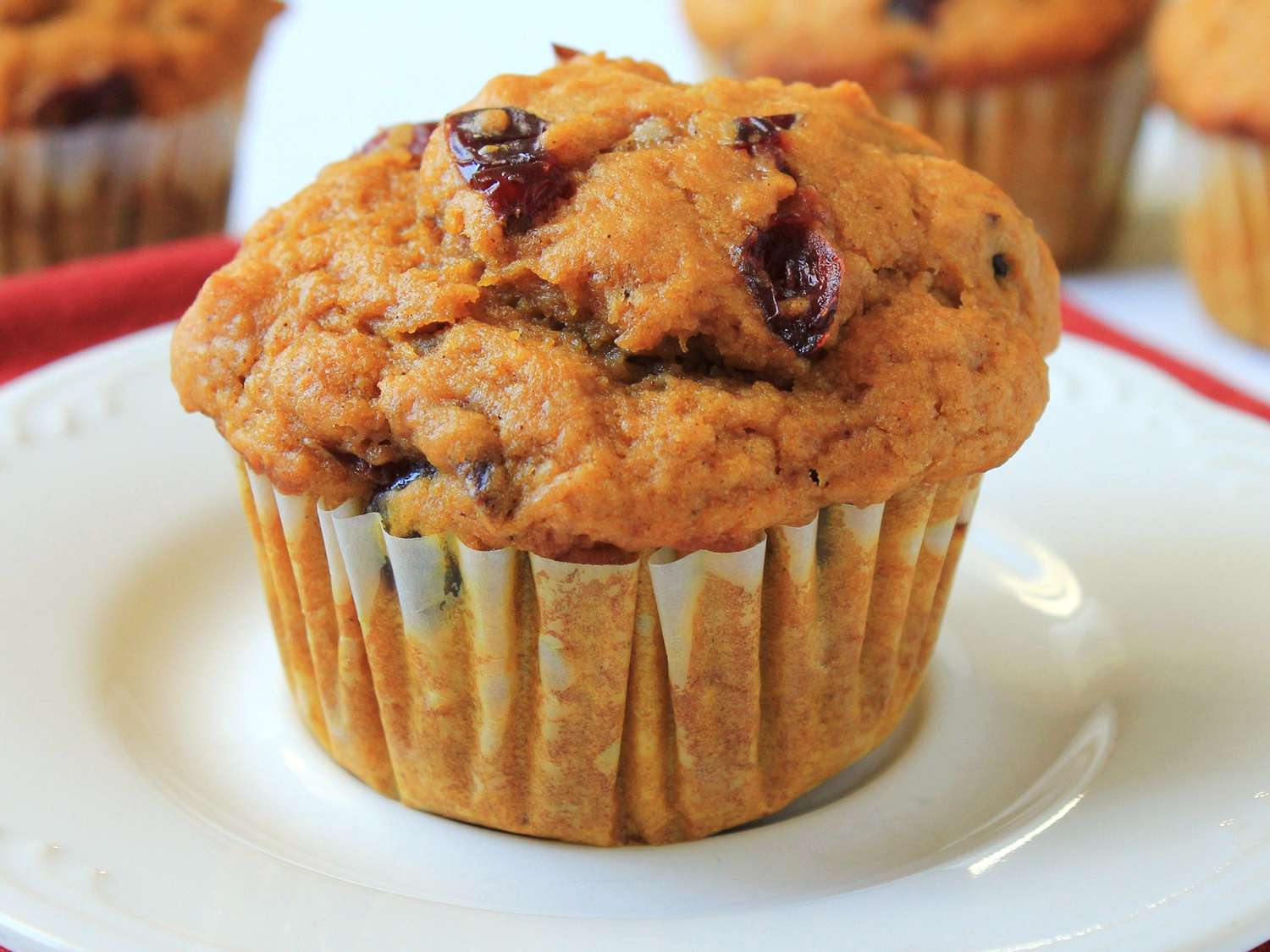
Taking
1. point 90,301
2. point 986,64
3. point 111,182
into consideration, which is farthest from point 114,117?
point 986,64

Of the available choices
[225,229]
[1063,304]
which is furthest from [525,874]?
[225,229]

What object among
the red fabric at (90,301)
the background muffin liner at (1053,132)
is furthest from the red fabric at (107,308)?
the background muffin liner at (1053,132)

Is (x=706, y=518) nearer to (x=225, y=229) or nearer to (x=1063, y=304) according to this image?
(x=1063, y=304)

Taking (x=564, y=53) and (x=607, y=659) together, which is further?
(x=564, y=53)

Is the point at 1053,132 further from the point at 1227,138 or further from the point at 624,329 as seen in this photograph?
the point at 624,329

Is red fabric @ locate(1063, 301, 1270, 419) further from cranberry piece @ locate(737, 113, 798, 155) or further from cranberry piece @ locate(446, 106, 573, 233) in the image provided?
cranberry piece @ locate(446, 106, 573, 233)

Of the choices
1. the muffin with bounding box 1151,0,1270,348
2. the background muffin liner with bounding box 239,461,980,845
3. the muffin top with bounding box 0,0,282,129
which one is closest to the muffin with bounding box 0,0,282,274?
the muffin top with bounding box 0,0,282,129
